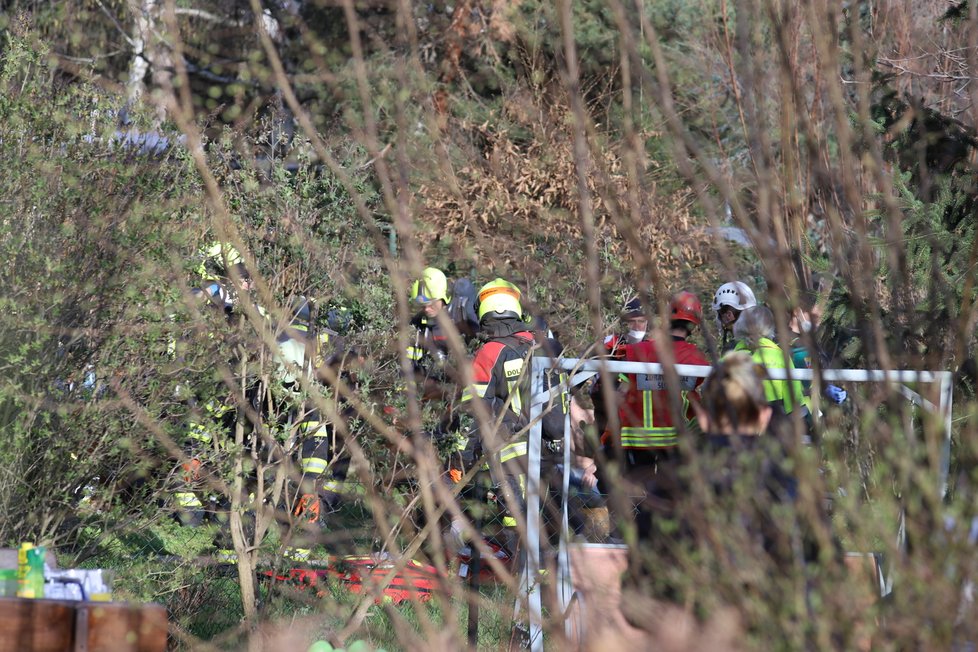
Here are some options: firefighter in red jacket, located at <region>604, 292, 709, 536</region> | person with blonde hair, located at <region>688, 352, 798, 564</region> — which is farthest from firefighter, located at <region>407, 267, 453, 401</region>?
person with blonde hair, located at <region>688, 352, 798, 564</region>

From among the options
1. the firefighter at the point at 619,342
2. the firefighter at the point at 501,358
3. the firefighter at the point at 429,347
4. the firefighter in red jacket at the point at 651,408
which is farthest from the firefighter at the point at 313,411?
the firefighter in red jacket at the point at 651,408

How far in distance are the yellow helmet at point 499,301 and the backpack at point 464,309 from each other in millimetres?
528

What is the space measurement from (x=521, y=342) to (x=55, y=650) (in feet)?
14.3

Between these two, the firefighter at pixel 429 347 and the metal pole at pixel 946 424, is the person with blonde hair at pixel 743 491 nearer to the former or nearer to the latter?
the metal pole at pixel 946 424

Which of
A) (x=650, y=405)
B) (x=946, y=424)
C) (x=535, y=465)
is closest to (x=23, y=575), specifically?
(x=535, y=465)

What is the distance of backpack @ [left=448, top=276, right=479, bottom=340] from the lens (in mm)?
8312

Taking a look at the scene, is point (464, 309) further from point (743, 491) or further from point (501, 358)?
point (743, 491)

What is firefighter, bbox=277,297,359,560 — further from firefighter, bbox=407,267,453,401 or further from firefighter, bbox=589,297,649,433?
firefighter, bbox=589,297,649,433

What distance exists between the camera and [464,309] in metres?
8.73

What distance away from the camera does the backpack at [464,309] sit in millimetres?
8312

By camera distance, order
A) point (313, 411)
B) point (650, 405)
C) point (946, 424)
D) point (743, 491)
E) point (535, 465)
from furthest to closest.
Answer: point (650, 405) → point (313, 411) → point (535, 465) → point (946, 424) → point (743, 491)

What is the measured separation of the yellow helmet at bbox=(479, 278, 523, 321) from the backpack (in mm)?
528

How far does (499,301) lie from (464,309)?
1.25 m

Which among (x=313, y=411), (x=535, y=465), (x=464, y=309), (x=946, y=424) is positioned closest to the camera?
(x=946, y=424)
